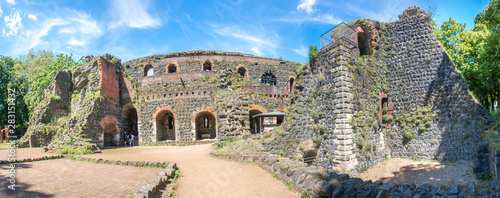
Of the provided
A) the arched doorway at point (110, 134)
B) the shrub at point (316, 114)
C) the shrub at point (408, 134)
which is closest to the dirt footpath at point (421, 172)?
the shrub at point (408, 134)

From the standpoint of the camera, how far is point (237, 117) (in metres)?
13.2

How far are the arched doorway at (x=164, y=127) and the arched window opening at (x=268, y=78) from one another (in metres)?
11.3

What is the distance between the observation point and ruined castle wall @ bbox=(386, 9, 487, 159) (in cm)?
987

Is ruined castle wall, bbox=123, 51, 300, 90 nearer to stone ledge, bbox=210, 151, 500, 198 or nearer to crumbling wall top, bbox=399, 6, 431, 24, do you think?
crumbling wall top, bbox=399, 6, 431, 24

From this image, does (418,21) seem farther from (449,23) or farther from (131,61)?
(131,61)

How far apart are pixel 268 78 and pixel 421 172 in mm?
20456

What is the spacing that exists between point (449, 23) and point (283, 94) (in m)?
14.1

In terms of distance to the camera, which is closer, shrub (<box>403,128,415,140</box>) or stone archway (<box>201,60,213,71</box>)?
shrub (<box>403,128,415,140</box>)

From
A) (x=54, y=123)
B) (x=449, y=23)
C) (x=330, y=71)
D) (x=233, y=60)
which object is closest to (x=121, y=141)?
(x=54, y=123)

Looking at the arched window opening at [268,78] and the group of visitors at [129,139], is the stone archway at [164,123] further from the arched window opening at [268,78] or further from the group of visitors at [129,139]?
the arched window opening at [268,78]

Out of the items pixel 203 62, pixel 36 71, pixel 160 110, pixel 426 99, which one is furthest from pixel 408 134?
pixel 36 71

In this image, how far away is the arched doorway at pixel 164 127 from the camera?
21188 mm

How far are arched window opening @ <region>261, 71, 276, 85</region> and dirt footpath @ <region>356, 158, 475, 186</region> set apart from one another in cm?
1893

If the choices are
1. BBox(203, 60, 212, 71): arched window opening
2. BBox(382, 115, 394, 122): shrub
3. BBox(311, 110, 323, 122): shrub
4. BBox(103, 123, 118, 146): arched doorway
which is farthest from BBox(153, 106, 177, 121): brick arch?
BBox(382, 115, 394, 122): shrub
